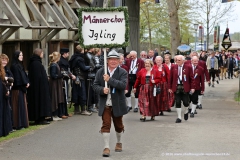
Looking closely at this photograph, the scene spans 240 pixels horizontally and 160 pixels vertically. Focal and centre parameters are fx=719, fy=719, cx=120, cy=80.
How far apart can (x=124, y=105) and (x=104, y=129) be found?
1.82 ft

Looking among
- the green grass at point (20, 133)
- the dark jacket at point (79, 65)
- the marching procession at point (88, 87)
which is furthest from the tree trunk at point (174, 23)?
the green grass at point (20, 133)

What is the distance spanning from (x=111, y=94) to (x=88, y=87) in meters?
8.26

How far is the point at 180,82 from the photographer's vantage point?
1812cm

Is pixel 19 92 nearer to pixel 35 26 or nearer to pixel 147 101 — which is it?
pixel 35 26

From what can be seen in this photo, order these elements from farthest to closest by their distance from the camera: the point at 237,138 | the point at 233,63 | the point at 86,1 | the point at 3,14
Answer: the point at 233,63
the point at 86,1
the point at 3,14
the point at 237,138

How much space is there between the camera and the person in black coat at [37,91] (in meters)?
17.2

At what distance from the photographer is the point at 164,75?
64.9 ft

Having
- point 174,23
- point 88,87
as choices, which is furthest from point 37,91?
point 174,23

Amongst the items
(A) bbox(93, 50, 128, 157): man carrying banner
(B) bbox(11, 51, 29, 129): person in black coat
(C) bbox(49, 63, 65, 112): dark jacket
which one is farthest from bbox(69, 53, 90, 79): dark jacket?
(A) bbox(93, 50, 128, 157): man carrying banner

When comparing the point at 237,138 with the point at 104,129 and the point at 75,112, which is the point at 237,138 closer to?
the point at 104,129

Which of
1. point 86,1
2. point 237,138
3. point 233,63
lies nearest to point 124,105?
point 237,138

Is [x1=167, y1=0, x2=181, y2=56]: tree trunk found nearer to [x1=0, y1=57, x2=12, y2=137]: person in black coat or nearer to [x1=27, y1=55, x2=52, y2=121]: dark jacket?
[x1=27, y1=55, x2=52, y2=121]: dark jacket

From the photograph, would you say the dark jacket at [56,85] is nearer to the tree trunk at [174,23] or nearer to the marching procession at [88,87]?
the marching procession at [88,87]

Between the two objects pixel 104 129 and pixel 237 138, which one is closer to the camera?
pixel 104 129
